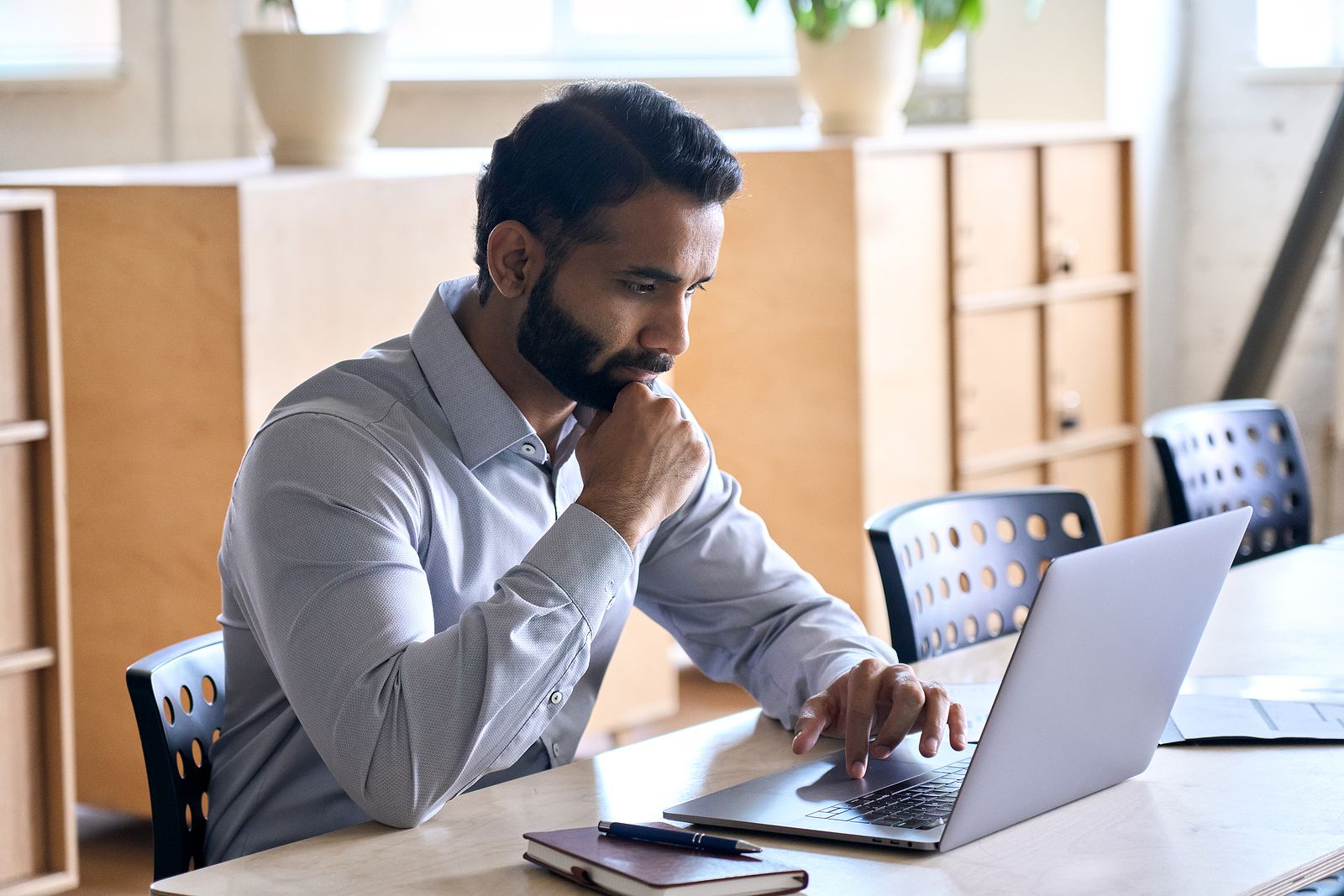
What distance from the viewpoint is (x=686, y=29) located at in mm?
5129

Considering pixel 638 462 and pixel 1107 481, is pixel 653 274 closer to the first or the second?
pixel 638 462

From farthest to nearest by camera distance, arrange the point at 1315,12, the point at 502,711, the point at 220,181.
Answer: the point at 1315,12 < the point at 220,181 < the point at 502,711

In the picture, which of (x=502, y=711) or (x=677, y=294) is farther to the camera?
(x=677, y=294)

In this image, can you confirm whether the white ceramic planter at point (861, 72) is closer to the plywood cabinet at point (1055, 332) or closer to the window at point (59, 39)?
the plywood cabinet at point (1055, 332)

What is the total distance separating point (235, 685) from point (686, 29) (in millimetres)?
3801

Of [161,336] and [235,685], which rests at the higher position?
[161,336]

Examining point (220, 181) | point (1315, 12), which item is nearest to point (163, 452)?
point (220, 181)

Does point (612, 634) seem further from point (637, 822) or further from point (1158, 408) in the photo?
point (1158, 408)

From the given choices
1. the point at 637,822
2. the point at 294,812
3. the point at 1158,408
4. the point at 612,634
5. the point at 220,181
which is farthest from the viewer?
the point at 1158,408

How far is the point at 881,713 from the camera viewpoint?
61.2 inches

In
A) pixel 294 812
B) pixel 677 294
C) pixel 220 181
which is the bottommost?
pixel 294 812

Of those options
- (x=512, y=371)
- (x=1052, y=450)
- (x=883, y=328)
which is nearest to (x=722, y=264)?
(x=883, y=328)

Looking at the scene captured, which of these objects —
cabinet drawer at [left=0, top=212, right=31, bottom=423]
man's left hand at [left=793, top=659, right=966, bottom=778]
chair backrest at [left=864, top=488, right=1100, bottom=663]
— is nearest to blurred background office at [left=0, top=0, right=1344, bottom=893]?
cabinet drawer at [left=0, top=212, right=31, bottom=423]

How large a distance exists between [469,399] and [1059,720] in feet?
2.22
